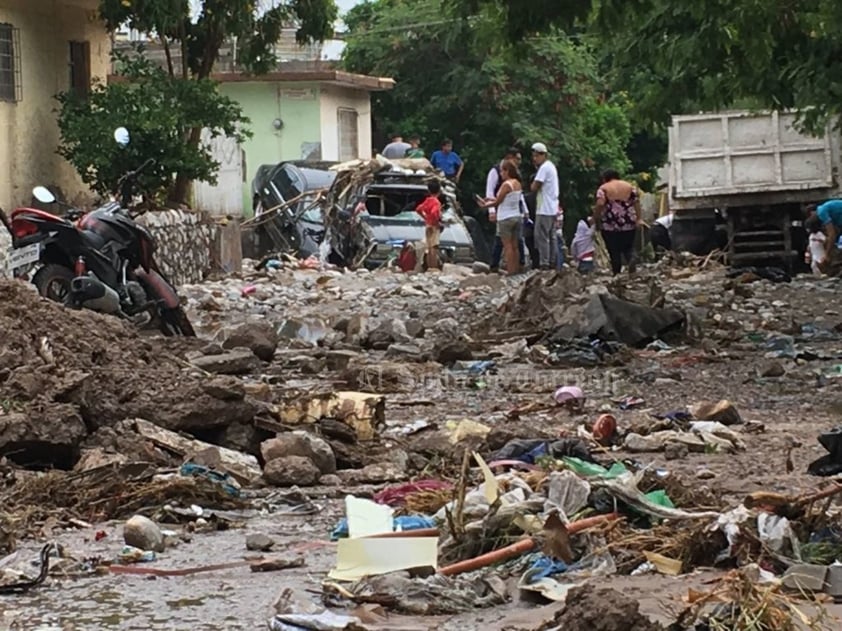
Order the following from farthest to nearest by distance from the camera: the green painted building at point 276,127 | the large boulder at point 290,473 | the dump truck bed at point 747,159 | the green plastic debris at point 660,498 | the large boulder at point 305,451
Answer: the green painted building at point 276,127 → the dump truck bed at point 747,159 → the large boulder at point 305,451 → the large boulder at point 290,473 → the green plastic debris at point 660,498

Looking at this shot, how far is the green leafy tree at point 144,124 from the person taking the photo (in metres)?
22.0

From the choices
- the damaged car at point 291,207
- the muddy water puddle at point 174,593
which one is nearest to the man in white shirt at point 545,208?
the damaged car at point 291,207

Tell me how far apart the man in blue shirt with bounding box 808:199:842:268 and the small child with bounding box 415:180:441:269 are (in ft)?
19.2

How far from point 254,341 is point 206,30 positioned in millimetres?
12957

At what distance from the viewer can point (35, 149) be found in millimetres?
22594

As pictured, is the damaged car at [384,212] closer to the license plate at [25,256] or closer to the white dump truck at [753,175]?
the white dump truck at [753,175]

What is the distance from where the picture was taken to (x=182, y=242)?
22.8 metres

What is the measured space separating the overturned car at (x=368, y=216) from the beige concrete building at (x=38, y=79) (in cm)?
473

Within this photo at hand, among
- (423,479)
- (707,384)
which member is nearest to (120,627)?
(423,479)

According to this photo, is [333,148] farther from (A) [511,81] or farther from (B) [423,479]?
(B) [423,479]

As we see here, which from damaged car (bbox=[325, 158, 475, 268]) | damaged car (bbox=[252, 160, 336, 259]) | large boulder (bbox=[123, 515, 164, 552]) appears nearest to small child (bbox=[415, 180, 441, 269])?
damaged car (bbox=[325, 158, 475, 268])

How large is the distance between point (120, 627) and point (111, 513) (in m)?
1.81

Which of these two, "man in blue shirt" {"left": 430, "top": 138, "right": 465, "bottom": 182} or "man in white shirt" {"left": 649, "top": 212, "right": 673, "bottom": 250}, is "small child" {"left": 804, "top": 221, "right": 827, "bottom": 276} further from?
"man in blue shirt" {"left": 430, "top": 138, "right": 465, "bottom": 182}

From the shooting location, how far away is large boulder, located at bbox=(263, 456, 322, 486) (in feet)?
23.5
